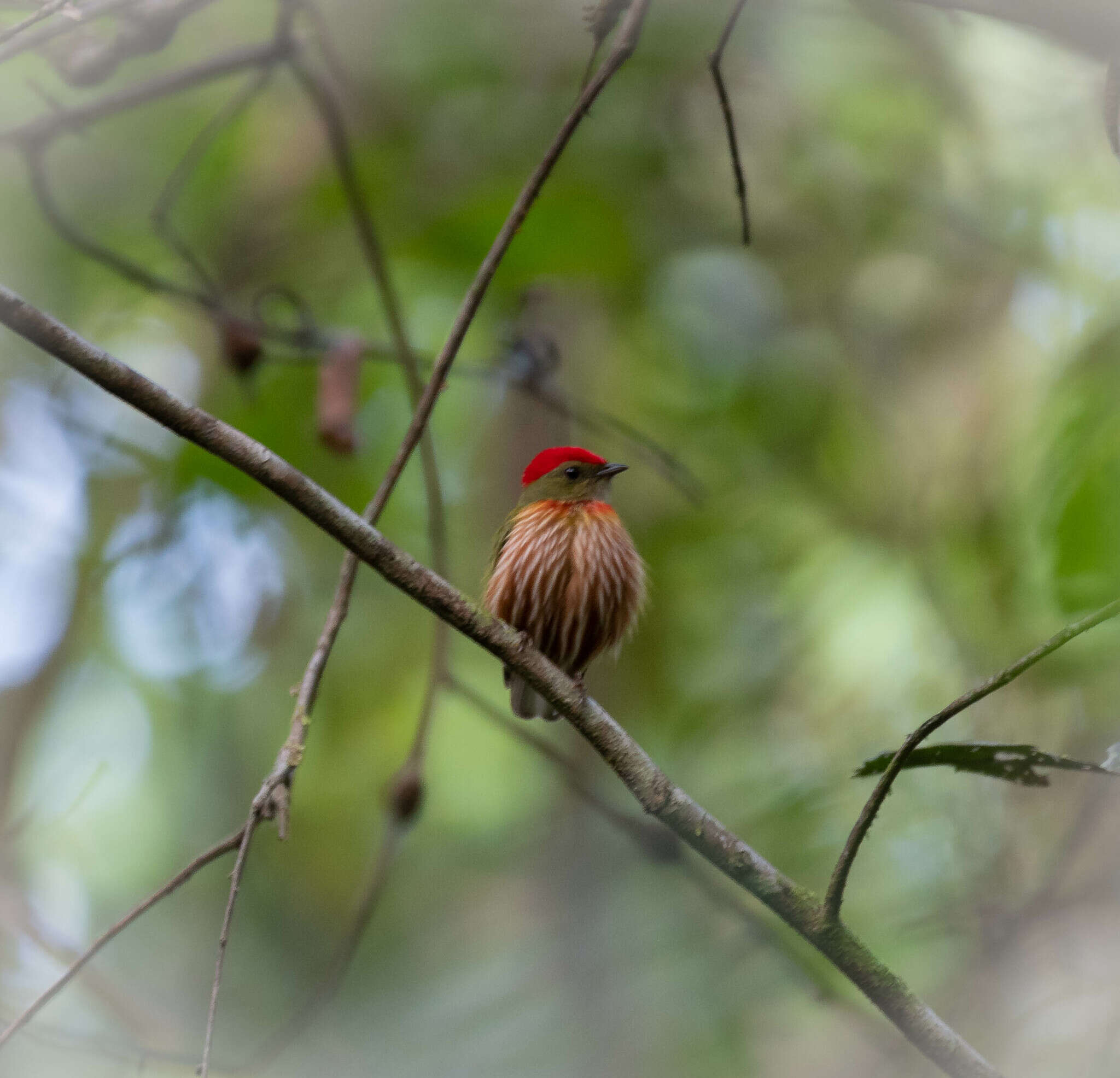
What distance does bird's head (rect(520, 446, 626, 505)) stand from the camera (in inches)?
133

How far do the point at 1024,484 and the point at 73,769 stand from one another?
3839mm

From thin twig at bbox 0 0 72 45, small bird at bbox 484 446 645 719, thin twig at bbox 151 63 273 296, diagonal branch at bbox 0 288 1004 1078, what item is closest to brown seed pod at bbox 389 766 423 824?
small bird at bbox 484 446 645 719

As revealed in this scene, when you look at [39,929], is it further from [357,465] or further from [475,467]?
[475,467]

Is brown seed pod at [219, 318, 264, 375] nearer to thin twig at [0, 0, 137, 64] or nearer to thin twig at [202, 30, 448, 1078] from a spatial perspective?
thin twig at [202, 30, 448, 1078]

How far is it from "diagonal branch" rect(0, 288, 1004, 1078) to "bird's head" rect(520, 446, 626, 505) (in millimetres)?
1323

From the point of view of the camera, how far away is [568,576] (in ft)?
10.3

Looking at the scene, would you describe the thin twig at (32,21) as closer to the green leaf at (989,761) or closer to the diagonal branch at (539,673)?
the diagonal branch at (539,673)

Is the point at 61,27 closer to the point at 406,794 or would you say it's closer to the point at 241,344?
the point at 241,344

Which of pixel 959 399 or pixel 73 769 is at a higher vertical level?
pixel 959 399

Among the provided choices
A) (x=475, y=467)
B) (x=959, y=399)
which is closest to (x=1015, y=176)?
(x=959, y=399)

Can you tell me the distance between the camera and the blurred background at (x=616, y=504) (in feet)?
12.1

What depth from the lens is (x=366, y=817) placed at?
15.6 feet

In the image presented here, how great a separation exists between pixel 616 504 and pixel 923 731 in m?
3.28

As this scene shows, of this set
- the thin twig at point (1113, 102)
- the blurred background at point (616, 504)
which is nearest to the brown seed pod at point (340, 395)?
the blurred background at point (616, 504)
